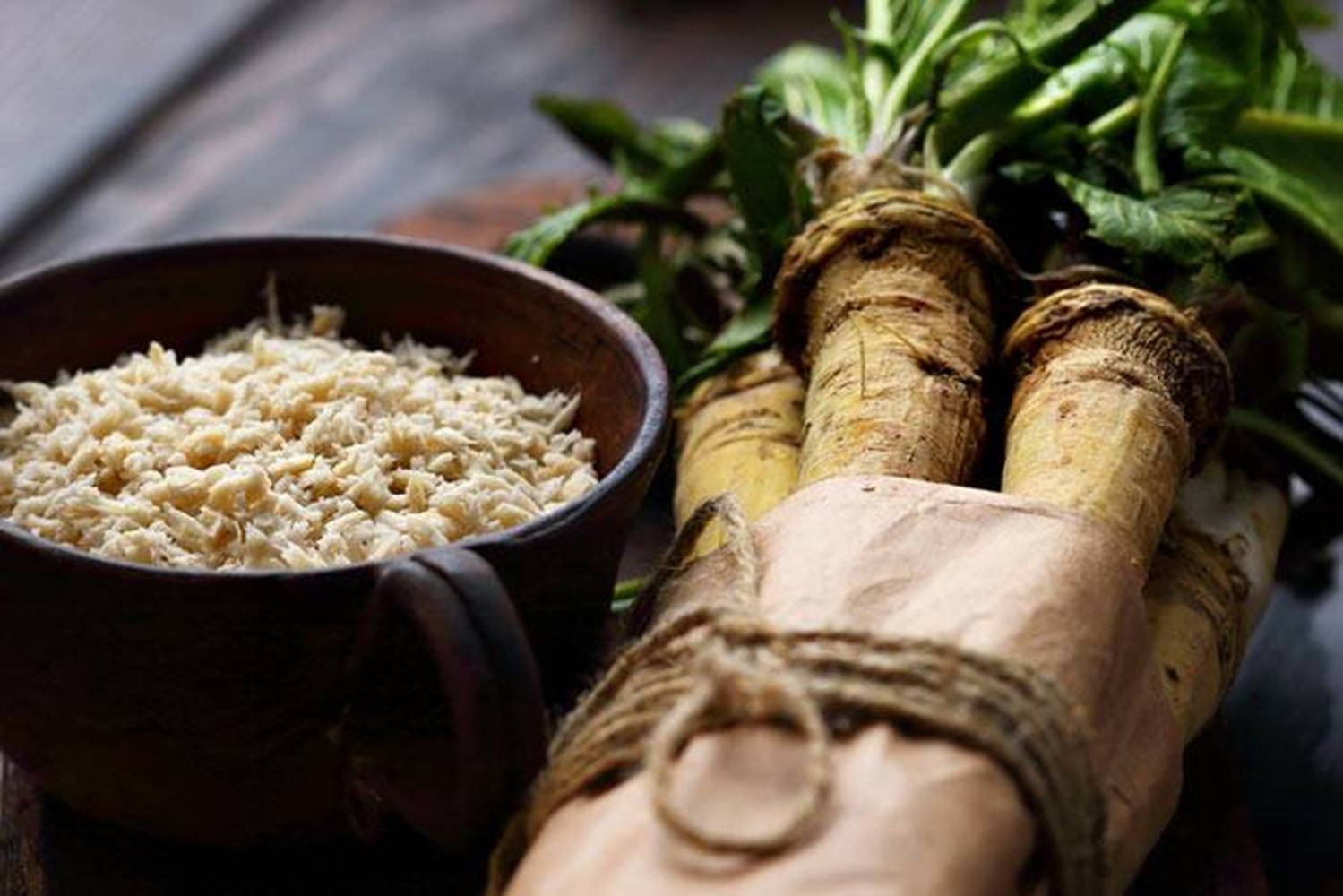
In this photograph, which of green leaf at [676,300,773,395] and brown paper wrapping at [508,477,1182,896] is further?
green leaf at [676,300,773,395]

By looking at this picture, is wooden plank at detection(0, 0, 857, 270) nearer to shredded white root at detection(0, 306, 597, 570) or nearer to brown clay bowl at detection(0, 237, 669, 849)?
shredded white root at detection(0, 306, 597, 570)

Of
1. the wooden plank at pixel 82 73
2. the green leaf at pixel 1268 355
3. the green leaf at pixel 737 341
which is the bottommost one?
the green leaf at pixel 1268 355

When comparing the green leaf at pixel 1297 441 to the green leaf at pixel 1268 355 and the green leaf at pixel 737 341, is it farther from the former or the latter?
the green leaf at pixel 737 341

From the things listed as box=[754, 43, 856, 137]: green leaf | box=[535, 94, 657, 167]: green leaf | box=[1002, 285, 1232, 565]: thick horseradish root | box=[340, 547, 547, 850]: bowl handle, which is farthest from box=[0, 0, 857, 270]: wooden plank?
box=[340, 547, 547, 850]: bowl handle

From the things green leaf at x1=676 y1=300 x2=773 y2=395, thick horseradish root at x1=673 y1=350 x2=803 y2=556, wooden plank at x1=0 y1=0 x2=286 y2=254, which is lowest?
thick horseradish root at x1=673 y1=350 x2=803 y2=556

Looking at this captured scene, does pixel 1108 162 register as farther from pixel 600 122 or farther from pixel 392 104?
pixel 392 104

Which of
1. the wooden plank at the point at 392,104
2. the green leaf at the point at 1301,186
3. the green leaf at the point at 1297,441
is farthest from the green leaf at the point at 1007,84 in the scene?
the wooden plank at the point at 392,104

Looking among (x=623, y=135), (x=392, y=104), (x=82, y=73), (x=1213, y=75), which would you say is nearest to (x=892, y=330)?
(x=1213, y=75)

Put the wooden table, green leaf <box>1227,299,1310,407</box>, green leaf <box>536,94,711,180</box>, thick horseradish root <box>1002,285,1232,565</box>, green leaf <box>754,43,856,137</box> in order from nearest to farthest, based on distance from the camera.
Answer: thick horseradish root <box>1002,285,1232,565</box>, green leaf <box>1227,299,1310,407</box>, green leaf <box>754,43,856,137</box>, green leaf <box>536,94,711,180</box>, the wooden table
